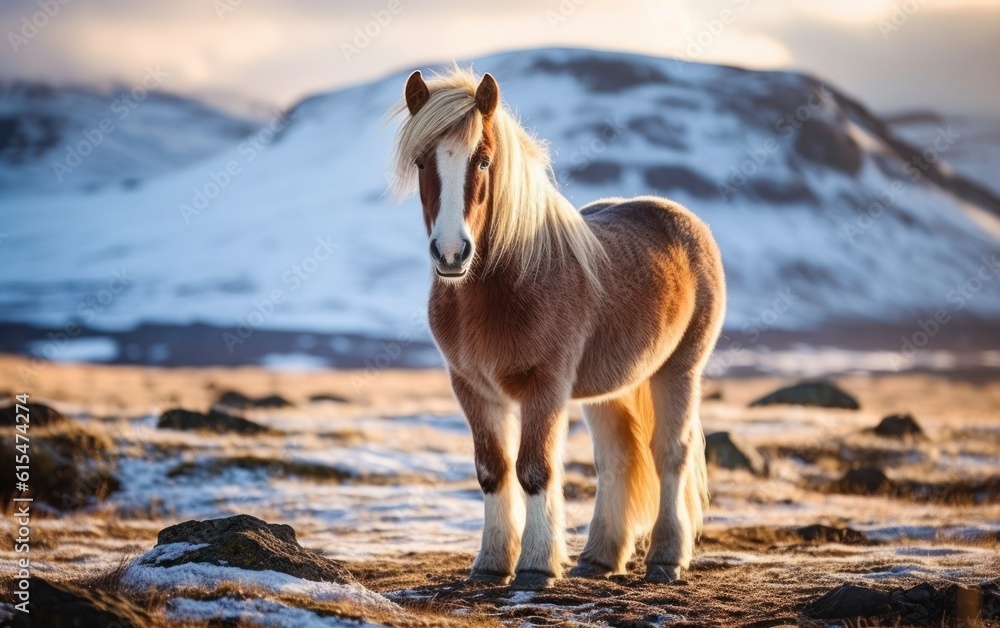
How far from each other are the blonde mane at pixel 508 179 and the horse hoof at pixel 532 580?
2.76m

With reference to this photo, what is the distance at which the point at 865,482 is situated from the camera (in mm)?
19812

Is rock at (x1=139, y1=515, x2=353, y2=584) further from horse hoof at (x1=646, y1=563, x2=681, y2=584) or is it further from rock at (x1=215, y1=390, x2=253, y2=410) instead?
rock at (x1=215, y1=390, x2=253, y2=410)

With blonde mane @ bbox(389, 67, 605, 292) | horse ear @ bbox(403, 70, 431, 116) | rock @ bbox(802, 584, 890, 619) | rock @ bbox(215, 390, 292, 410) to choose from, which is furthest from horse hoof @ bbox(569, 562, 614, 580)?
rock @ bbox(215, 390, 292, 410)

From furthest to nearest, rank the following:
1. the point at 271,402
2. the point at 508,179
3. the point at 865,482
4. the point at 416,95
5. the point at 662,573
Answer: the point at 271,402 < the point at 865,482 < the point at 662,573 < the point at 508,179 < the point at 416,95

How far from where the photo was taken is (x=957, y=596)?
7527 millimetres

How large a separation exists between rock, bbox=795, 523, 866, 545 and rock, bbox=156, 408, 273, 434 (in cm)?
1293

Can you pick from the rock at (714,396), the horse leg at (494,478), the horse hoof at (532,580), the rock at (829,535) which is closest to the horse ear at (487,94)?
the horse leg at (494,478)

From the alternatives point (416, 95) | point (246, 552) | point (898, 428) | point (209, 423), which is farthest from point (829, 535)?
point (898, 428)

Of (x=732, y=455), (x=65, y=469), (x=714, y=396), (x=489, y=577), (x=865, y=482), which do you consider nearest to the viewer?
(x=489, y=577)

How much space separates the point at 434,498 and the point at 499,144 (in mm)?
10015

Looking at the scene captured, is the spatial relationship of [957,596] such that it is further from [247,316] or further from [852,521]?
[247,316]

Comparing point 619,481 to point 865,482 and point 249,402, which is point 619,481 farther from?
point 249,402

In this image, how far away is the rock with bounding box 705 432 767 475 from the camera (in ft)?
69.7

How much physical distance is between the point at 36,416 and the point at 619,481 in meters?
12.4
